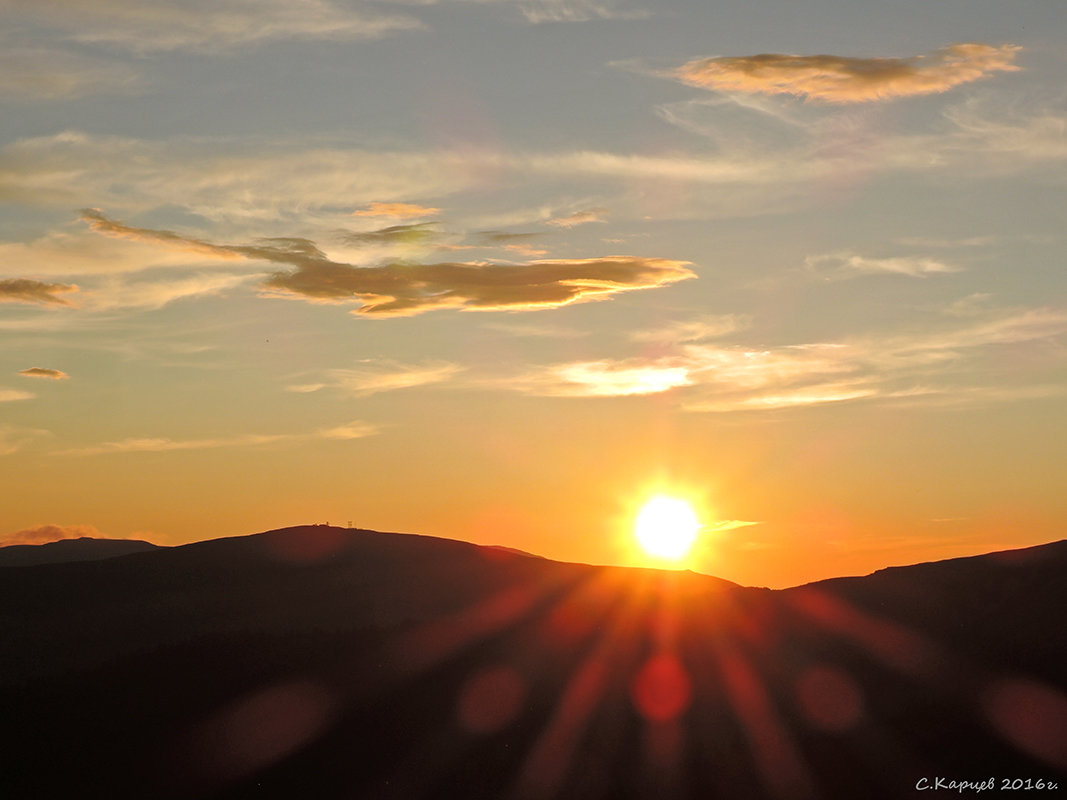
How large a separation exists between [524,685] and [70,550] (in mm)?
74081

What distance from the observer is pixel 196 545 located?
57.6 meters

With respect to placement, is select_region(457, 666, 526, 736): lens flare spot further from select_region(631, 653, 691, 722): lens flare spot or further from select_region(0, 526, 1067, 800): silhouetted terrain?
select_region(631, 653, 691, 722): lens flare spot

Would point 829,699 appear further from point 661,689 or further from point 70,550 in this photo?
point 70,550

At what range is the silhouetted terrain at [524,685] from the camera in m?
33.0

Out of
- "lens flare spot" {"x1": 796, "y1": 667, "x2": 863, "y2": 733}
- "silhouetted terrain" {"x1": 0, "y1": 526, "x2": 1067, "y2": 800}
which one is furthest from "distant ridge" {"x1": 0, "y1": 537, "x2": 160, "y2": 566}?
"lens flare spot" {"x1": 796, "y1": 667, "x2": 863, "y2": 733}

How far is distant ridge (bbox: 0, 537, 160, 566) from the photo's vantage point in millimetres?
94562

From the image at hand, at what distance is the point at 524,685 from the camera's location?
39812 millimetres

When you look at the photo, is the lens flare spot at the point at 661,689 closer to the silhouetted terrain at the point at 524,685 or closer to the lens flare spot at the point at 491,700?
the silhouetted terrain at the point at 524,685

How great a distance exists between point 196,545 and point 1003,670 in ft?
131

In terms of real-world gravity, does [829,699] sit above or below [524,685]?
below

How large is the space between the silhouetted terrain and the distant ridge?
47220mm

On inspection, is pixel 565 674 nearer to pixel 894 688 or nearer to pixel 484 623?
pixel 484 623

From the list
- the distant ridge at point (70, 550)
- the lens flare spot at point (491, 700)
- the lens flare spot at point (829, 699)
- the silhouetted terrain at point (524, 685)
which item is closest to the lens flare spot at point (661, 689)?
the silhouetted terrain at point (524, 685)

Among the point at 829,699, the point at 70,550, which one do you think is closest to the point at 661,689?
the point at 829,699
